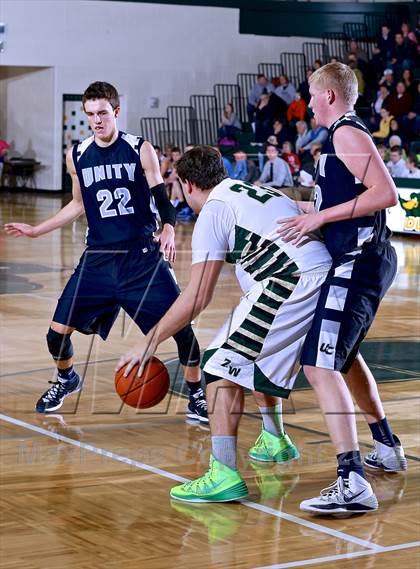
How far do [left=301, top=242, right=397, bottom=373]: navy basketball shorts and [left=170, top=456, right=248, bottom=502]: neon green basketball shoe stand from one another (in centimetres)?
62

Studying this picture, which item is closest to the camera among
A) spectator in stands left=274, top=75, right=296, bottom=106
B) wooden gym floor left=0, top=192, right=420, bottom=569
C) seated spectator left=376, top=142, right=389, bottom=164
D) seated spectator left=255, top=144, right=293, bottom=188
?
wooden gym floor left=0, top=192, right=420, bottom=569

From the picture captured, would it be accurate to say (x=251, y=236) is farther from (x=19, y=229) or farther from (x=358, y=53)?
(x=358, y=53)

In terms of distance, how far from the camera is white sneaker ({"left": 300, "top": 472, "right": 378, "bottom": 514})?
4.91m

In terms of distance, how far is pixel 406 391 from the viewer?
7.38m

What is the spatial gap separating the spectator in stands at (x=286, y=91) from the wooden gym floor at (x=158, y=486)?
17.7 metres

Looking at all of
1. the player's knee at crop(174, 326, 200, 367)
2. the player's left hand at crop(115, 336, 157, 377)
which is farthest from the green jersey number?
the player's knee at crop(174, 326, 200, 367)

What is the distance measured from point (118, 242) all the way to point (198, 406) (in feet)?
3.49

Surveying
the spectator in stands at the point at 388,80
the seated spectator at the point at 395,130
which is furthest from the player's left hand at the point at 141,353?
the spectator in stands at the point at 388,80

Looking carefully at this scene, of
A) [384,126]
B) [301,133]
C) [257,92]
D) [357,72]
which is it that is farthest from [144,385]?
[257,92]

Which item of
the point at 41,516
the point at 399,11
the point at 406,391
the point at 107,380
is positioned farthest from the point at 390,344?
the point at 399,11

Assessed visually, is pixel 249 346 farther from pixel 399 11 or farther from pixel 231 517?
pixel 399 11

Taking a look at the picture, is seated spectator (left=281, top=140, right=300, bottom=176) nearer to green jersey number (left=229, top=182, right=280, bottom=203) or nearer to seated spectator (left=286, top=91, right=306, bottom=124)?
seated spectator (left=286, top=91, right=306, bottom=124)

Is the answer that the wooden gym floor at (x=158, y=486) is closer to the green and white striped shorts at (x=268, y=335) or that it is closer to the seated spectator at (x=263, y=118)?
the green and white striped shorts at (x=268, y=335)

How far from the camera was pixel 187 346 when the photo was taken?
6598mm
